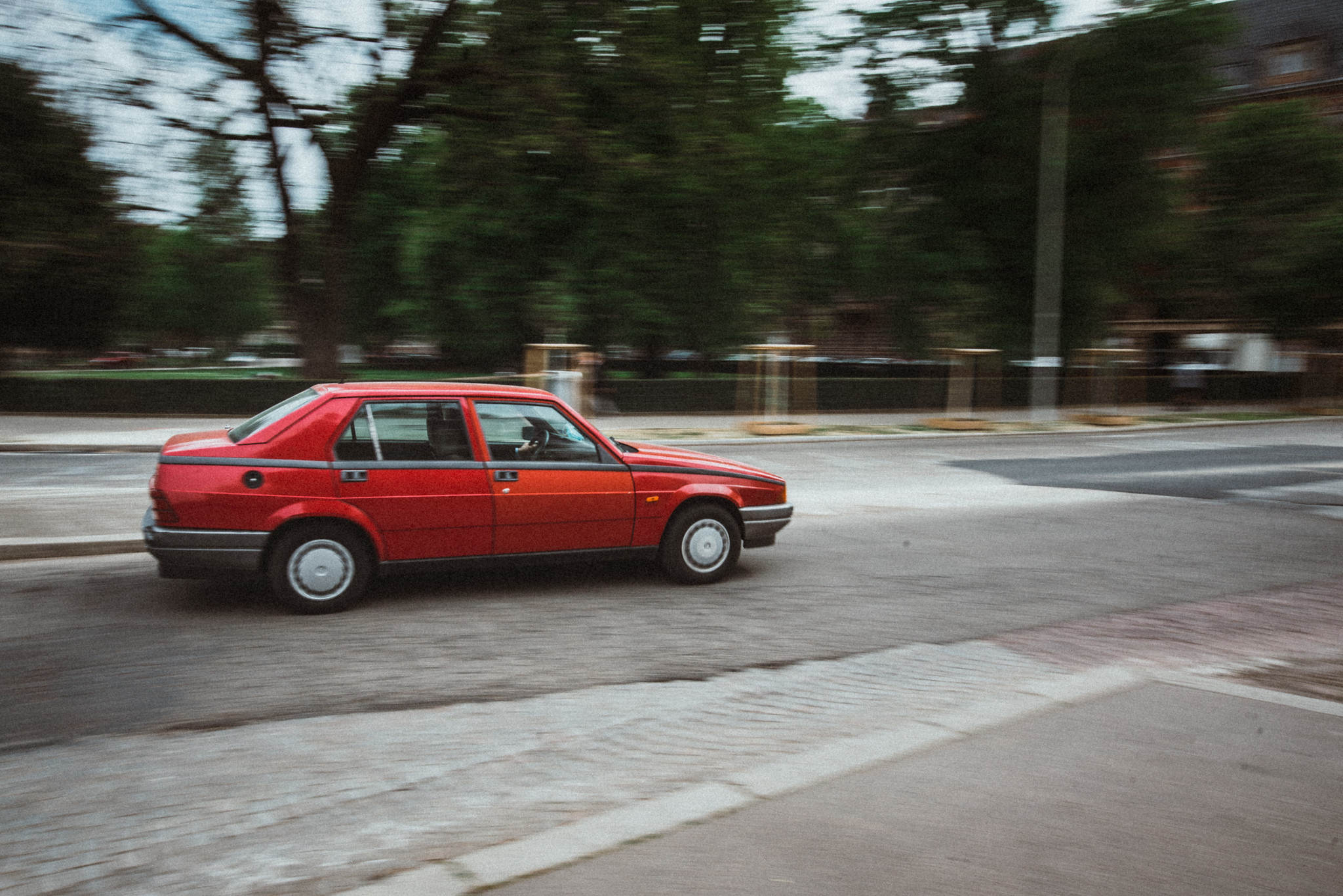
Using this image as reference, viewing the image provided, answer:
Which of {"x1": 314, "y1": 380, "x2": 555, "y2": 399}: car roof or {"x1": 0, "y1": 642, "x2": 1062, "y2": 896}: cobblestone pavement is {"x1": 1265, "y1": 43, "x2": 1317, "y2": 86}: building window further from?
{"x1": 0, "y1": 642, "x2": 1062, "y2": 896}: cobblestone pavement

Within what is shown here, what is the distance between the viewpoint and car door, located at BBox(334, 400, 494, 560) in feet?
20.1

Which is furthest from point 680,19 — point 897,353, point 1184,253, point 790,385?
point 1184,253

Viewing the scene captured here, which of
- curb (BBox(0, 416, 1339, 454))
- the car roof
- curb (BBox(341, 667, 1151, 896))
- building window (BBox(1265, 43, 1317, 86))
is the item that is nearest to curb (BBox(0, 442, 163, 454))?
curb (BBox(0, 416, 1339, 454))

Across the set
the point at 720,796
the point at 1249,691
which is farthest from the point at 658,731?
the point at 1249,691

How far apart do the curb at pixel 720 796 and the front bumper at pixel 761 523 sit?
2.60m

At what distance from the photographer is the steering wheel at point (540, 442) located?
6.65 m

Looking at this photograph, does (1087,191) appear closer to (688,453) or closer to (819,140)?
(819,140)

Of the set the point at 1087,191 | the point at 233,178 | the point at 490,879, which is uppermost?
the point at 1087,191

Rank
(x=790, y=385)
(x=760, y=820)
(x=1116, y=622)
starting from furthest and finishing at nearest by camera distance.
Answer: (x=790, y=385), (x=1116, y=622), (x=760, y=820)

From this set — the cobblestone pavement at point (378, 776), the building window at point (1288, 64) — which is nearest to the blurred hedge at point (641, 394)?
the cobblestone pavement at point (378, 776)

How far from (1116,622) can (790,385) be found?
697 inches

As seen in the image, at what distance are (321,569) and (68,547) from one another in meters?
3.17

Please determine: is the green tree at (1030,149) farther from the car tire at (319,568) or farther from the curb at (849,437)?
the car tire at (319,568)

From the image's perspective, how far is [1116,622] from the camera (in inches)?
249
